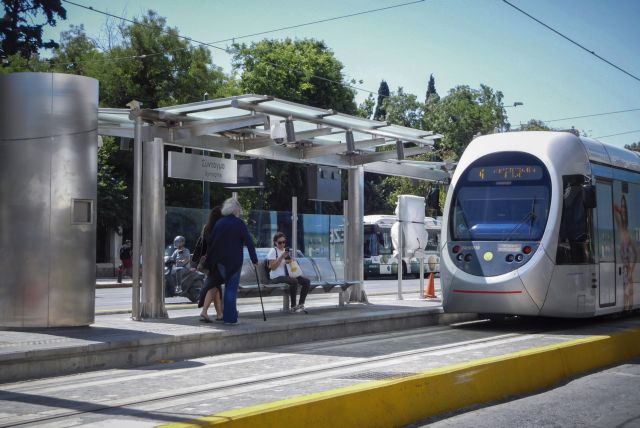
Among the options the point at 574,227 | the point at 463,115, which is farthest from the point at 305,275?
the point at 463,115

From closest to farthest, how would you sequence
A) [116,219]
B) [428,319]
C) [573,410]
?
[573,410], [428,319], [116,219]

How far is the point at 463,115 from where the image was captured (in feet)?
237

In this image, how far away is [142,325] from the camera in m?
13.0

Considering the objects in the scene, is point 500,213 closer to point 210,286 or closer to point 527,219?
point 527,219

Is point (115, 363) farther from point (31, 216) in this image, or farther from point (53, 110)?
point (53, 110)

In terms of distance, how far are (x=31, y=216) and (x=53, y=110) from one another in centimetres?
147

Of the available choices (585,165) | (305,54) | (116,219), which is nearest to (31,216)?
(585,165)

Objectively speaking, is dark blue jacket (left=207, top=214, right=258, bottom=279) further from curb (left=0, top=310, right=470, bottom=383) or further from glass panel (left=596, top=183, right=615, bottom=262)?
glass panel (left=596, top=183, right=615, bottom=262)

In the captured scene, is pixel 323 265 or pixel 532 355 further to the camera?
pixel 323 265

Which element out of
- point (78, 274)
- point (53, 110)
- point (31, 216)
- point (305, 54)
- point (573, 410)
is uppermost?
point (305, 54)

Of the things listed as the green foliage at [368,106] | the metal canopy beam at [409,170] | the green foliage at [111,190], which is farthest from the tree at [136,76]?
the metal canopy beam at [409,170]

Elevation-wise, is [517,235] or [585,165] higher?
[585,165]

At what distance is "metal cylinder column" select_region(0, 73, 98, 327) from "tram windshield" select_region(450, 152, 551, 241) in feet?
20.6

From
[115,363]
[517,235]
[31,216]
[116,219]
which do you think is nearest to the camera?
[115,363]
